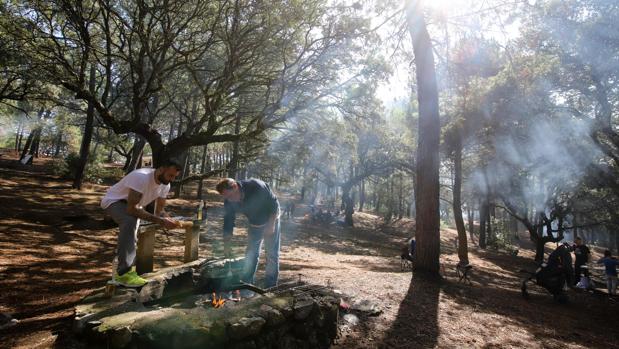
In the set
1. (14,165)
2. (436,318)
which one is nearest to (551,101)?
(436,318)

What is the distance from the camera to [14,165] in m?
23.3

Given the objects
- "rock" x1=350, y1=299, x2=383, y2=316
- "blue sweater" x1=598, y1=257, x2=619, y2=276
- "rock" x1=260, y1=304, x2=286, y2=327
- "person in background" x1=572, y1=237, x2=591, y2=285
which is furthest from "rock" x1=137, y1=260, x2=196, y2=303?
"person in background" x1=572, y1=237, x2=591, y2=285

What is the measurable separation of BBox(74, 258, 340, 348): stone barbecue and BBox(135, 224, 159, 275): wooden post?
23cm

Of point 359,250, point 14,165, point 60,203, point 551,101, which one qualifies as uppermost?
point 551,101

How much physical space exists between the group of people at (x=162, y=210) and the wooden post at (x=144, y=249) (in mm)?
547

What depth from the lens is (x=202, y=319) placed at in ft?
9.89

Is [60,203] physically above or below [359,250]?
above

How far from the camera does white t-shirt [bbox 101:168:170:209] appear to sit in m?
3.84

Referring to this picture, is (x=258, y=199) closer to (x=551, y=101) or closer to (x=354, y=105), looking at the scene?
(x=354, y=105)

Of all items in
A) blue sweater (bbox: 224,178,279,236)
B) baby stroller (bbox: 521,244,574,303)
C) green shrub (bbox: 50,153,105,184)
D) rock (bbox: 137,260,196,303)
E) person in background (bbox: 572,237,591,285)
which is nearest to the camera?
rock (bbox: 137,260,196,303)

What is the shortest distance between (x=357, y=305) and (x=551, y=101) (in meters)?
13.4

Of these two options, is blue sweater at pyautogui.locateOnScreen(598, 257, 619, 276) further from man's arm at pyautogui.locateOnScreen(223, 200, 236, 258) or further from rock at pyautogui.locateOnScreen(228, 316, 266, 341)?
rock at pyautogui.locateOnScreen(228, 316, 266, 341)

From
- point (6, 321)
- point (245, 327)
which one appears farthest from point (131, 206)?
point (6, 321)

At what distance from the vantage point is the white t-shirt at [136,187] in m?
3.84
